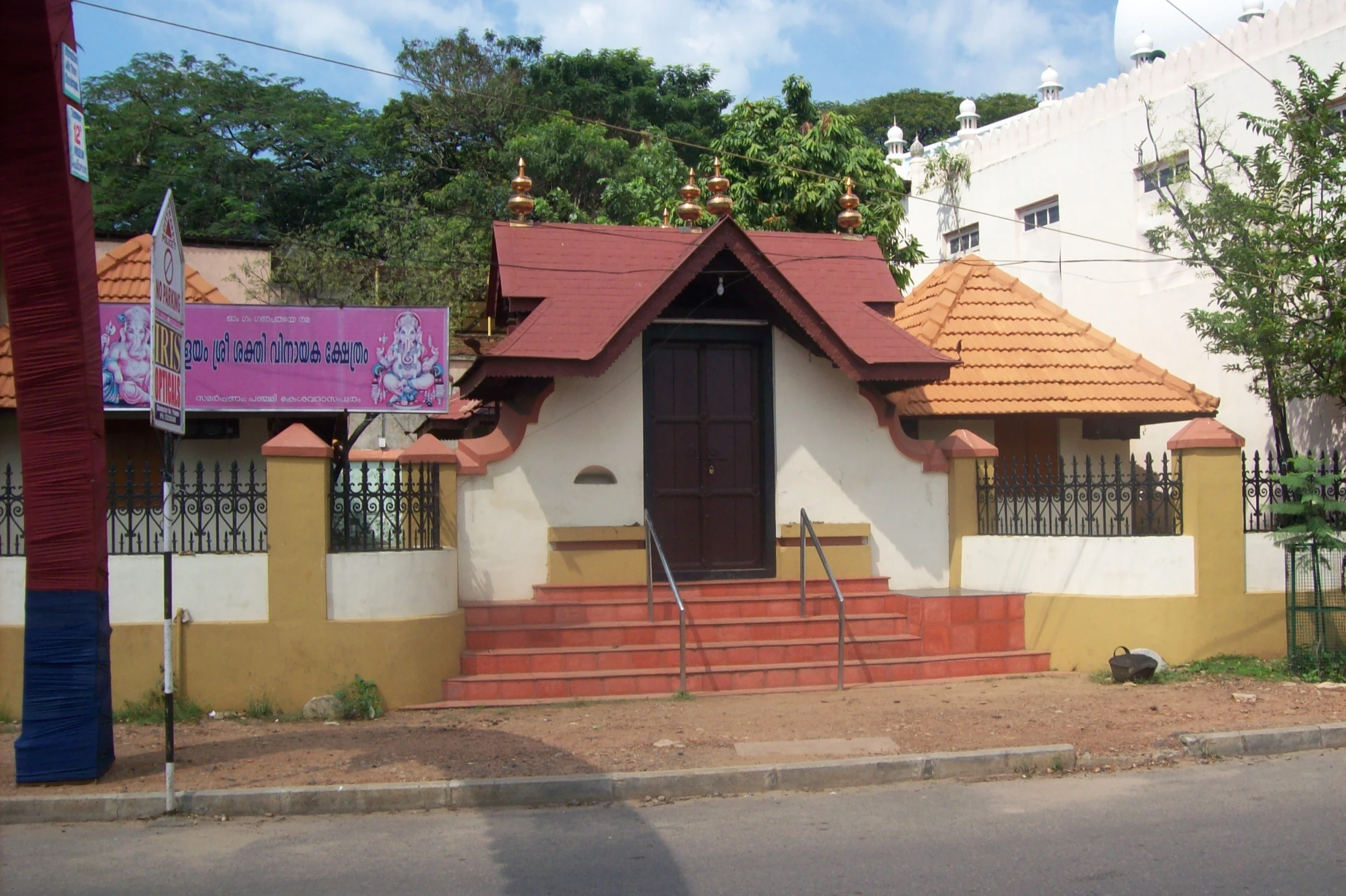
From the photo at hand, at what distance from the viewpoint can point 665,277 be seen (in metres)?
12.2

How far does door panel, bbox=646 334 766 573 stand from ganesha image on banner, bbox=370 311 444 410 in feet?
9.04

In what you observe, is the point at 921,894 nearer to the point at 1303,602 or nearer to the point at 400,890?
the point at 400,890

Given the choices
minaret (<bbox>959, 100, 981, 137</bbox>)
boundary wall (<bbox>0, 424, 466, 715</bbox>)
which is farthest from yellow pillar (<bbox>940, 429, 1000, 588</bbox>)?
minaret (<bbox>959, 100, 981, 137</bbox>)

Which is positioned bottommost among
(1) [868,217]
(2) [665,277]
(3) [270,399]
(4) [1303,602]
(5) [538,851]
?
(5) [538,851]

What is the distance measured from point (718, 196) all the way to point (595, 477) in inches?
149

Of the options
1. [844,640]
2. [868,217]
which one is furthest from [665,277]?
[868,217]

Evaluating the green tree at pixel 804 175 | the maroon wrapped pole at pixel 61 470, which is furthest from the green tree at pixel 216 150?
the maroon wrapped pole at pixel 61 470

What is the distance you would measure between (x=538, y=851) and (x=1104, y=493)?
772 centimetres

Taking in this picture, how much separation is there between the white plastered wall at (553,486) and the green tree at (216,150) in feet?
64.9

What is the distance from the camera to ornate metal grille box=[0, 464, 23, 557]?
10.2 m

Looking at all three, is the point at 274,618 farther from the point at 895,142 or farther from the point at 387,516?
the point at 895,142

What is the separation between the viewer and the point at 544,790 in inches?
306

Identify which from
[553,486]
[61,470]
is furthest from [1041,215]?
[61,470]

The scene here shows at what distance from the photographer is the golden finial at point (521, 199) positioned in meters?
14.0
